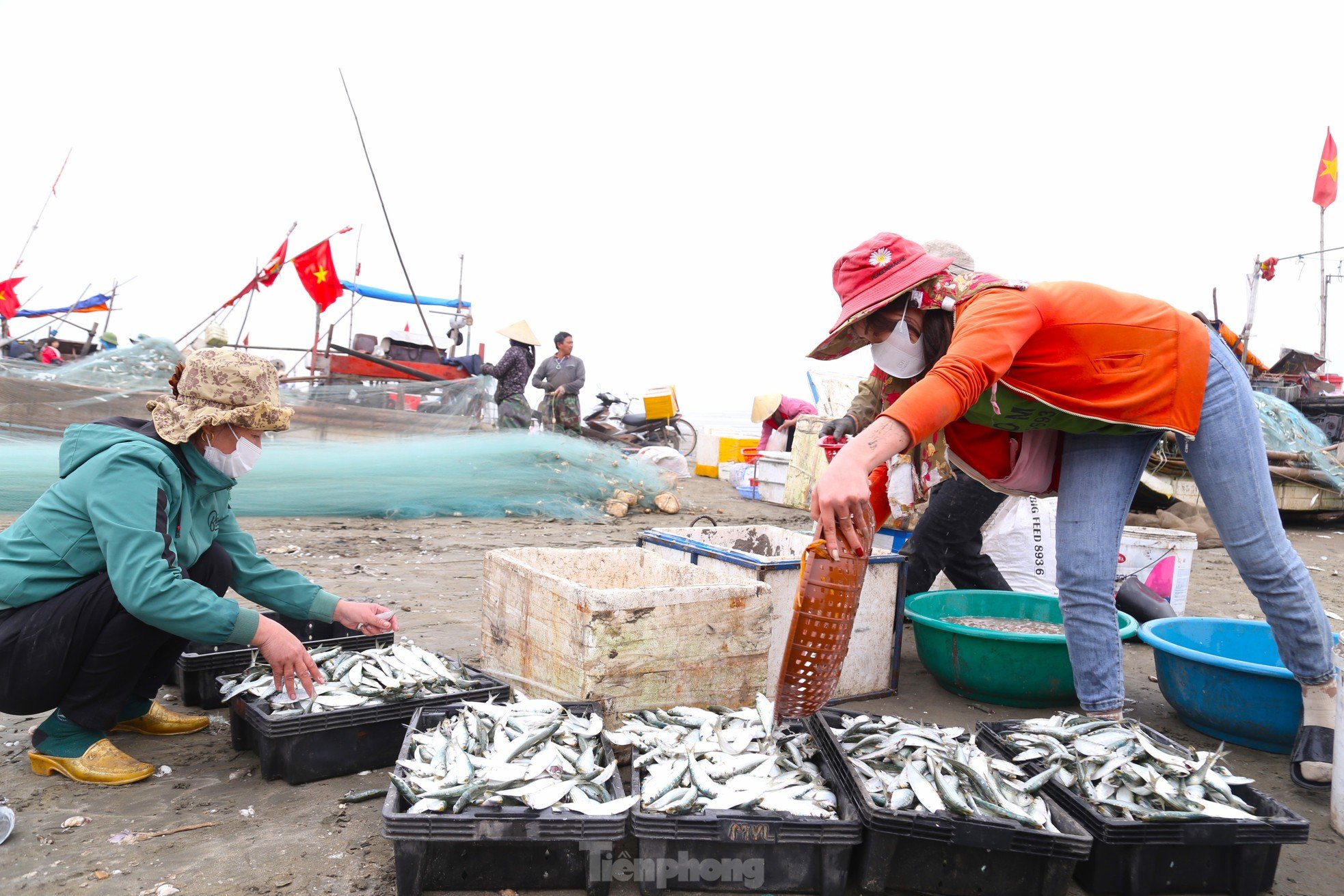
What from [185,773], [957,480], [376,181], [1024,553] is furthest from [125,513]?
[376,181]

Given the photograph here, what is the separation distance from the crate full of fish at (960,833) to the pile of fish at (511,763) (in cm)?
62

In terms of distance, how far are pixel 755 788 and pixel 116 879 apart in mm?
1615

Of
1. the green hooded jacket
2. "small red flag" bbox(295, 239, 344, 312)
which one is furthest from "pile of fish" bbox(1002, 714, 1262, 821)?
"small red flag" bbox(295, 239, 344, 312)

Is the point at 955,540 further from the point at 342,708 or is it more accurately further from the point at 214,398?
the point at 214,398

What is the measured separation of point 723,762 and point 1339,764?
1889mm

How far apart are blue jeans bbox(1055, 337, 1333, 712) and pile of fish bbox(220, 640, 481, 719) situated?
2.03 metres

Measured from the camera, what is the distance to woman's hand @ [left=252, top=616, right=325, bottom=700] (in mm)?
2564

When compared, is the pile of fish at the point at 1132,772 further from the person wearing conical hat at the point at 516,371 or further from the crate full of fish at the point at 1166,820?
the person wearing conical hat at the point at 516,371

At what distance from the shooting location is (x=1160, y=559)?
5160 millimetres

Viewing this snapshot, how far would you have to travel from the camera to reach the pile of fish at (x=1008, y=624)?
13.5 ft

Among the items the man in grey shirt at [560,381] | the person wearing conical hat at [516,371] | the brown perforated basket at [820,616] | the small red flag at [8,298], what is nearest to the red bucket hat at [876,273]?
the brown perforated basket at [820,616]

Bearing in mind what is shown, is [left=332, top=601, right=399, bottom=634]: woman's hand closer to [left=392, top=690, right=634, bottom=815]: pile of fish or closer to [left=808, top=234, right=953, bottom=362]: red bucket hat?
[left=392, top=690, right=634, bottom=815]: pile of fish

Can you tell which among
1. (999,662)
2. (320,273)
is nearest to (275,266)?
(320,273)

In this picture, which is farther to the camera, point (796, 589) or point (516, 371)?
point (516, 371)
